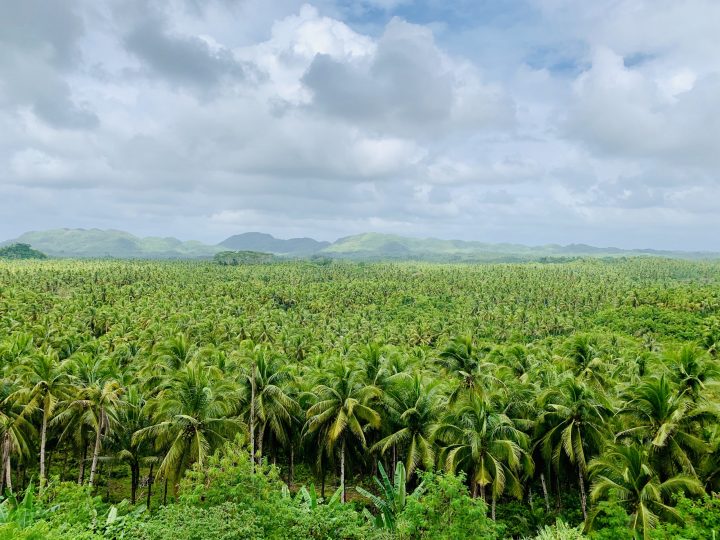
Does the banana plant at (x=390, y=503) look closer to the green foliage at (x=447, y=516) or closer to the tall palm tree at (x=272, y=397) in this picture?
the green foliage at (x=447, y=516)

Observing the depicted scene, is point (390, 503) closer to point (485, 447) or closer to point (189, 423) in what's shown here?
point (485, 447)

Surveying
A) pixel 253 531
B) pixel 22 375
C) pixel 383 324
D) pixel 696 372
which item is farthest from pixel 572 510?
pixel 383 324

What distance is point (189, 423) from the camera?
30.9m

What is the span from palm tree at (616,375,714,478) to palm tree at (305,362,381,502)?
1665 centimetres

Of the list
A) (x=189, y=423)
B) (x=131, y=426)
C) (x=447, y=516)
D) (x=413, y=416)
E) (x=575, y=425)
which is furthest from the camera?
(x=131, y=426)

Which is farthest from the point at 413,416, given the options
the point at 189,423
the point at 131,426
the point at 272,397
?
the point at 131,426

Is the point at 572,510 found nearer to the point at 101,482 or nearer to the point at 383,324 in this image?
the point at 101,482

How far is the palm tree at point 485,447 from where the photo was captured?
29.3 m

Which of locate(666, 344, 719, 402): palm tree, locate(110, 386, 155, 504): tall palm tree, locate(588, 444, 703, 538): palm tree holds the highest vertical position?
locate(666, 344, 719, 402): palm tree

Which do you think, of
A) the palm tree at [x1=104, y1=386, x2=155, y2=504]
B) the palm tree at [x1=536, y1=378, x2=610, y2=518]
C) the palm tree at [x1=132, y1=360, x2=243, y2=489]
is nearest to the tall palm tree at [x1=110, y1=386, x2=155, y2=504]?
the palm tree at [x1=104, y1=386, x2=155, y2=504]

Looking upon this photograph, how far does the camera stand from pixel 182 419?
100 feet

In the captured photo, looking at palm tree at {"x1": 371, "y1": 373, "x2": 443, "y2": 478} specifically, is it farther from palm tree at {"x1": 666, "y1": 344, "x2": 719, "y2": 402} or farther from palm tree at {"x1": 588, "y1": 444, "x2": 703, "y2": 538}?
palm tree at {"x1": 666, "y1": 344, "x2": 719, "y2": 402}

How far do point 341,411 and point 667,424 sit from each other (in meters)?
19.9

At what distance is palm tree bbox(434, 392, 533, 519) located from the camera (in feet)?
96.1
